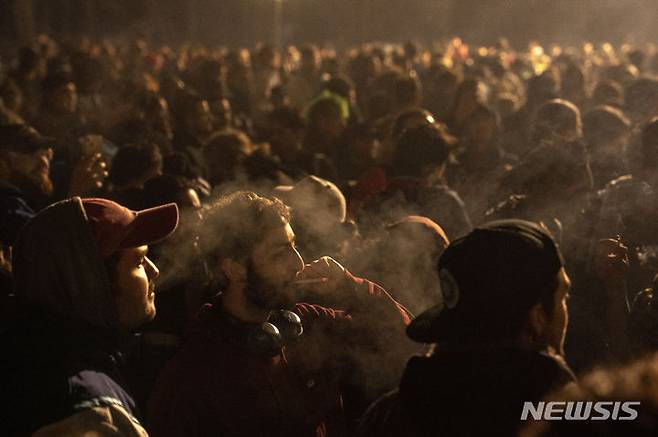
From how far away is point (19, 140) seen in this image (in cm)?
570

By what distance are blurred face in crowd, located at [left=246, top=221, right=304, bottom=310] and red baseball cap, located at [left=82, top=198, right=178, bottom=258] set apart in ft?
1.27

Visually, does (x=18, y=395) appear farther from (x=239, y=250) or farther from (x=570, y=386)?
(x=570, y=386)

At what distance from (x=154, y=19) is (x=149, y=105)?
110 feet

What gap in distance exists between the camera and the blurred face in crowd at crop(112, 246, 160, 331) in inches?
109

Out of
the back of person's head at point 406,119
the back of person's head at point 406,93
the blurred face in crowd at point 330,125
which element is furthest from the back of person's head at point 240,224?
the back of person's head at point 406,93

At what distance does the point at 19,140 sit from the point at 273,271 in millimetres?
3268

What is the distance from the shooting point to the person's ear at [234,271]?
313 centimetres

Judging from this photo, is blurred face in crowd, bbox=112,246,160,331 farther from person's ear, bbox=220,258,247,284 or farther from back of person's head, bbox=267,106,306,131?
back of person's head, bbox=267,106,306,131

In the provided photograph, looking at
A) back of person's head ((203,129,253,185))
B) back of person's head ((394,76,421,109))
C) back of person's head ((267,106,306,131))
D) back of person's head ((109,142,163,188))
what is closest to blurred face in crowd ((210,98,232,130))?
back of person's head ((267,106,306,131))

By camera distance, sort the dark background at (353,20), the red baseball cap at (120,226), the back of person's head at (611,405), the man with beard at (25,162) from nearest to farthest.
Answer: the back of person's head at (611,405) → the red baseball cap at (120,226) → the man with beard at (25,162) → the dark background at (353,20)

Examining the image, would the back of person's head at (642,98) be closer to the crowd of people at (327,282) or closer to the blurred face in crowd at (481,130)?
the crowd of people at (327,282)

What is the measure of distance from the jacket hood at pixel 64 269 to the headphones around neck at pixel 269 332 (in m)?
0.51

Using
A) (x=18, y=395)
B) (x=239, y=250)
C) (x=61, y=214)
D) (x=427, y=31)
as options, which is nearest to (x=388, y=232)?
(x=239, y=250)

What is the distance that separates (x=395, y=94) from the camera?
8.97 m
